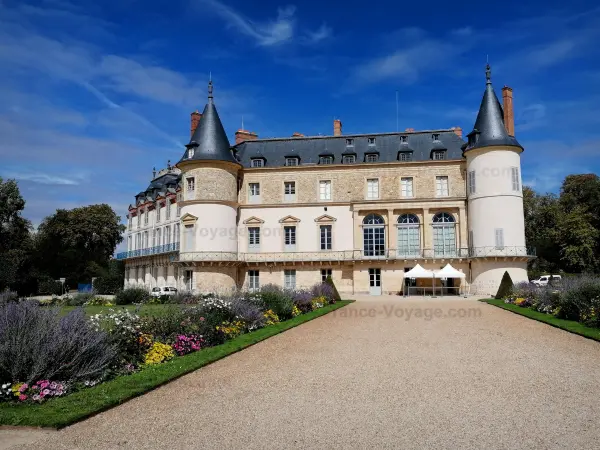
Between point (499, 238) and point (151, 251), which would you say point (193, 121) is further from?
point (499, 238)

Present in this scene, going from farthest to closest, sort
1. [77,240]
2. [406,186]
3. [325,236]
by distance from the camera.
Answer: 1. [77,240]
2. [325,236]
3. [406,186]

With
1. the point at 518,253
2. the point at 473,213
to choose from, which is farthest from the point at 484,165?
the point at 518,253

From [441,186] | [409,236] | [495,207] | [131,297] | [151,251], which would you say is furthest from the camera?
[151,251]

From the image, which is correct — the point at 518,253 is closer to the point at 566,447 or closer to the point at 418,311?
the point at 418,311

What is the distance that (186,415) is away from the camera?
597cm

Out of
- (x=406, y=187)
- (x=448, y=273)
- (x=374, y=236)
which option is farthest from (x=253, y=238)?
(x=448, y=273)

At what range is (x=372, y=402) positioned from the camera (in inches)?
255

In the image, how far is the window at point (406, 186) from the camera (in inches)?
1377

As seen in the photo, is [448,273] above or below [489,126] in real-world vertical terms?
below

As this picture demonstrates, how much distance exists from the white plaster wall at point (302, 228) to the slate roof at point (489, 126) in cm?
929

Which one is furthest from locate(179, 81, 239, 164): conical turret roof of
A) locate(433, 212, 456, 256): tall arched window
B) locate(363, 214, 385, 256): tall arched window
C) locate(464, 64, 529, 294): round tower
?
locate(464, 64, 529, 294): round tower

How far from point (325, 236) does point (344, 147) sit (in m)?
6.59

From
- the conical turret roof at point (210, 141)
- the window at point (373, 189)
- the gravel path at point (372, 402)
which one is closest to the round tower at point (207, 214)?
the conical turret roof at point (210, 141)

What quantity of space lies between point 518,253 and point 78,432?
29.8m
